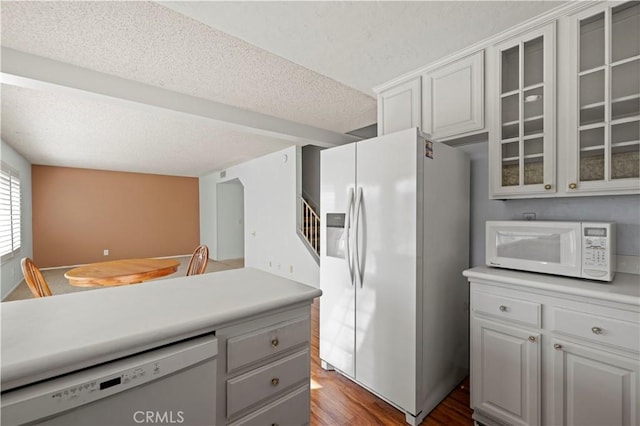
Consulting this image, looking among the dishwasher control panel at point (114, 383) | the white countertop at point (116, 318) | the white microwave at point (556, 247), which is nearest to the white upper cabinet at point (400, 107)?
the white microwave at point (556, 247)

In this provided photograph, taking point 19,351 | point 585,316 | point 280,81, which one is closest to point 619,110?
point 585,316

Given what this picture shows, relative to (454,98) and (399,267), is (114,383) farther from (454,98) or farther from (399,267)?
(454,98)

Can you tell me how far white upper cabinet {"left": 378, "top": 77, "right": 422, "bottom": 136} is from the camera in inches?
92.9

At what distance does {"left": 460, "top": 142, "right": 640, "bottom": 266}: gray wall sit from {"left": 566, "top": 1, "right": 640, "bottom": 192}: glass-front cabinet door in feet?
0.99

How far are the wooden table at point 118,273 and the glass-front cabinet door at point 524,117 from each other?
10.2 ft

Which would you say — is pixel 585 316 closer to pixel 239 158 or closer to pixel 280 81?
pixel 280 81

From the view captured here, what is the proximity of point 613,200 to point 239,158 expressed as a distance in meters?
5.68

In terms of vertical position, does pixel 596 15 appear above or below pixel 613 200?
above

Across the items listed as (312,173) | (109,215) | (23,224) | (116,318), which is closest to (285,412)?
(116,318)

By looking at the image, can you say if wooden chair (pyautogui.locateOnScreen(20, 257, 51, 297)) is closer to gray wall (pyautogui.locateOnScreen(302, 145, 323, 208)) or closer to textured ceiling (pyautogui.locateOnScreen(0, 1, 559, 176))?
textured ceiling (pyautogui.locateOnScreen(0, 1, 559, 176))

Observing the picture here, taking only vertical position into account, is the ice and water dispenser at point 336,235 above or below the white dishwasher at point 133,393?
above

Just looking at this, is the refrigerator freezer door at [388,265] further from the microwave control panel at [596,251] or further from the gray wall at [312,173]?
the gray wall at [312,173]

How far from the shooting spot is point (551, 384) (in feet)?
4.91

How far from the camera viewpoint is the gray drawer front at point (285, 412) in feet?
3.62
